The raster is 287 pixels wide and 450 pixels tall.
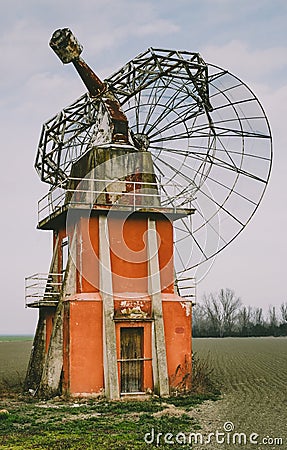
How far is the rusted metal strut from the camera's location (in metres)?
25.0

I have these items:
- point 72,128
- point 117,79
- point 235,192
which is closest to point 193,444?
point 235,192

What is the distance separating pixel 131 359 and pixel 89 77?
1153cm

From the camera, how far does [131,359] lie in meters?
25.8

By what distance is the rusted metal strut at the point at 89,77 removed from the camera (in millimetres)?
24984

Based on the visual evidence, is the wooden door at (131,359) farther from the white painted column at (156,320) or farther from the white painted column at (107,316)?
the white painted column at (107,316)

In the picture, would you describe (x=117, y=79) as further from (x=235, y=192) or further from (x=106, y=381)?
(x=106, y=381)

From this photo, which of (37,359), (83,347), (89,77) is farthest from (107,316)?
(89,77)

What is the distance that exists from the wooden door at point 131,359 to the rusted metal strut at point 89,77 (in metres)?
8.23

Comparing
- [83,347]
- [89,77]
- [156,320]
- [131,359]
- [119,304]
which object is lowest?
[131,359]

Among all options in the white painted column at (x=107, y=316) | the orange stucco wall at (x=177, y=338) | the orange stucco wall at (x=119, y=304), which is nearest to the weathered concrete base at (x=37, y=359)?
the orange stucco wall at (x=119, y=304)

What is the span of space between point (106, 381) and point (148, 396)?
1.78 meters

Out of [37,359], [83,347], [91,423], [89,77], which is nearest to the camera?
[91,423]

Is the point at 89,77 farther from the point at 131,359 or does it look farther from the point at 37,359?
the point at 37,359

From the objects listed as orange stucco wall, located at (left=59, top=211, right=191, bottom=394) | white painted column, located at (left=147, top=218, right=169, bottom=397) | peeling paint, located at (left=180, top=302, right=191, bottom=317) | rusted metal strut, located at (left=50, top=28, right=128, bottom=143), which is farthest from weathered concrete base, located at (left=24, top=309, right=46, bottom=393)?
rusted metal strut, located at (left=50, top=28, right=128, bottom=143)
